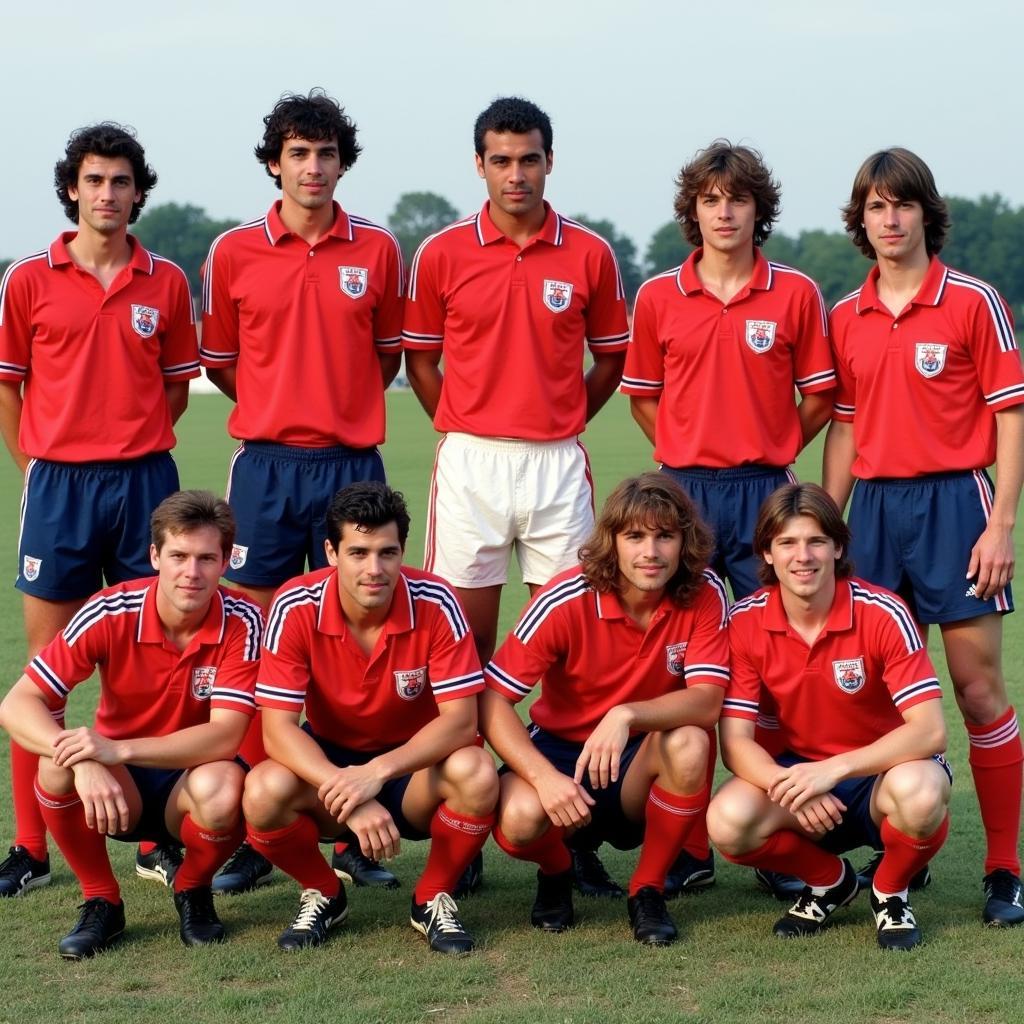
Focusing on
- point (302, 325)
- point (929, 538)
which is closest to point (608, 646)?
point (929, 538)

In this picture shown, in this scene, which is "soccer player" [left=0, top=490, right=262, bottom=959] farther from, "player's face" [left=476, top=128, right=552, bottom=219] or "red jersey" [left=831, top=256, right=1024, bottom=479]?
"red jersey" [left=831, top=256, right=1024, bottom=479]

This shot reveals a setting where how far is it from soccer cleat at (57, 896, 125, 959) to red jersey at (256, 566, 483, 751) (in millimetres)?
719

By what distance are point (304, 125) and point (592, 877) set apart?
255 centimetres

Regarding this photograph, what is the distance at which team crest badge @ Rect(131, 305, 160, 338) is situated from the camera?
196 inches

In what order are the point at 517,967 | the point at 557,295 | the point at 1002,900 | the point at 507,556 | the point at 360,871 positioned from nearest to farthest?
the point at 517,967
the point at 1002,900
the point at 360,871
the point at 557,295
the point at 507,556

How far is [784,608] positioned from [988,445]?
83 centimetres

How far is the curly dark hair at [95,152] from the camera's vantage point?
4926 millimetres

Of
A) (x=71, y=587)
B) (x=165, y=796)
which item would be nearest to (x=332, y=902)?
(x=165, y=796)

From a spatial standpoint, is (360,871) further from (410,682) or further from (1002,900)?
(1002,900)

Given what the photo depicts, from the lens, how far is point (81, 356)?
4.91m

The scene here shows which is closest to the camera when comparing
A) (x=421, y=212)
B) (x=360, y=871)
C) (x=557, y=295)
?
(x=360, y=871)

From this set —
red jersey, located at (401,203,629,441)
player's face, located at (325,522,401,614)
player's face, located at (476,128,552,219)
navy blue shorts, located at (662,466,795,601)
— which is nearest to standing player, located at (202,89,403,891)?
red jersey, located at (401,203,629,441)

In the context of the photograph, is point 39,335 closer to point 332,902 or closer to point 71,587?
point 71,587

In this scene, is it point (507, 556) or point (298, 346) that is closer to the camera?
point (298, 346)
